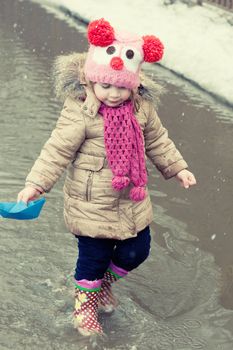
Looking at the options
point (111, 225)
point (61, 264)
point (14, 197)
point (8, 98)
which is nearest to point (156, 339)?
point (111, 225)

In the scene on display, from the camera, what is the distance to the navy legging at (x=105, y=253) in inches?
141

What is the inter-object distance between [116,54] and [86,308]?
46.0 inches

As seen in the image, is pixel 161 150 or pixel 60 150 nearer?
pixel 60 150

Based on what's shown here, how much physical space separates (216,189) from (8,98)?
2.67 m

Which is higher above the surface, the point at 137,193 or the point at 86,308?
the point at 137,193

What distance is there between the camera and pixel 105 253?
3.62 m

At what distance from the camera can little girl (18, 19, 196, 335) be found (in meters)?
3.46

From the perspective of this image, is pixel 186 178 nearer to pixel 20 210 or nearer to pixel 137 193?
pixel 137 193

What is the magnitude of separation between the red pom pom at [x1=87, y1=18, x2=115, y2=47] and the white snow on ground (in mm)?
4370

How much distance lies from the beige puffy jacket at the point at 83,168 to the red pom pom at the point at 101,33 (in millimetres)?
211

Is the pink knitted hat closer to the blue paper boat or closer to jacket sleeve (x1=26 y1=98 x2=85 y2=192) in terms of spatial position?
jacket sleeve (x1=26 y1=98 x2=85 y2=192)

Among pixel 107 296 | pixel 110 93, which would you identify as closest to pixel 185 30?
pixel 107 296

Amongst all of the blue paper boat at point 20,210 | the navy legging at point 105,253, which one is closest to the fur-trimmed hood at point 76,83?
the blue paper boat at point 20,210

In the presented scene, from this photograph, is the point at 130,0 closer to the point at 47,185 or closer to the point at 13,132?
the point at 13,132
